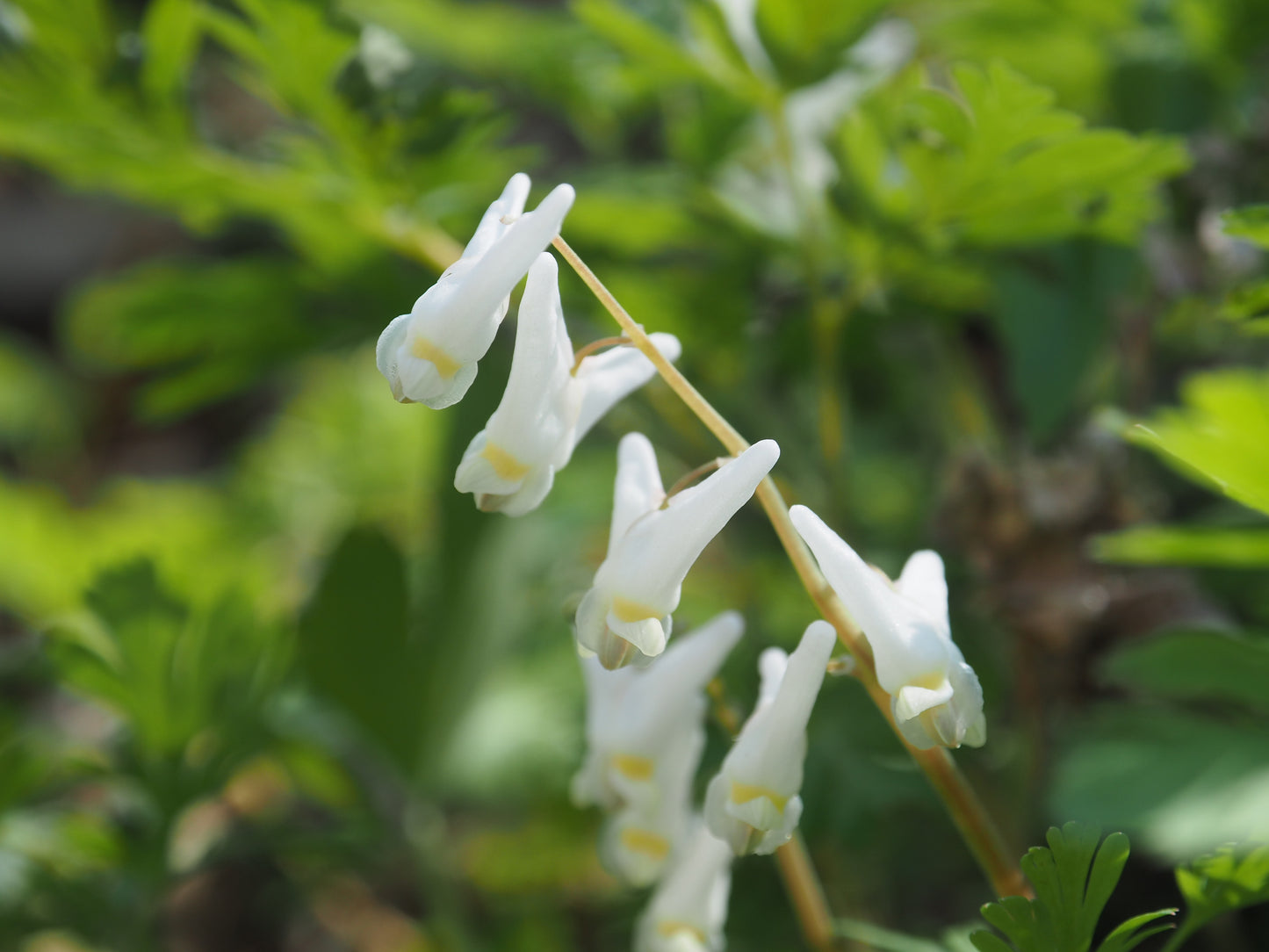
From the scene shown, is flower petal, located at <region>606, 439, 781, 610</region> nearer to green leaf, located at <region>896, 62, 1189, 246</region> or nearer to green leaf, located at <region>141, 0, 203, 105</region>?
green leaf, located at <region>896, 62, 1189, 246</region>

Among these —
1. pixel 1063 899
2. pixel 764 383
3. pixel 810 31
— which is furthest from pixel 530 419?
pixel 764 383

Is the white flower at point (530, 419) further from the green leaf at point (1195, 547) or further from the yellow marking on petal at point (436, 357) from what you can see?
the green leaf at point (1195, 547)

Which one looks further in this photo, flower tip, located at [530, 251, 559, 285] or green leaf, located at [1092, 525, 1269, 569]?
green leaf, located at [1092, 525, 1269, 569]

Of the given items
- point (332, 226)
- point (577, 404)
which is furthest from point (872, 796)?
point (332, 226)

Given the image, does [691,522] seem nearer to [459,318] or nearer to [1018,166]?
[459,318]

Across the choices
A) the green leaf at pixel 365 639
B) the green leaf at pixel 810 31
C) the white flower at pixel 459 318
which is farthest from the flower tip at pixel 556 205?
the green leaf at pixel 365 639

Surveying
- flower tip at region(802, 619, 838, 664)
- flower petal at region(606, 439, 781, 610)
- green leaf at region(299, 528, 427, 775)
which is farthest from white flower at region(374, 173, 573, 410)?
green leaf at region(299, 528, 427, 775)

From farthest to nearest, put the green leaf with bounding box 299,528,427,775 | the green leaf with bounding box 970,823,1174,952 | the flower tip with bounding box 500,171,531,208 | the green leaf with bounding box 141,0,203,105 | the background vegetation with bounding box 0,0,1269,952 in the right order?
1. the green leaf with bounding box 299,528,427,775
2. the green leaf with bounding box 141,0,203,105
3. the background vegetation with bounding box 0,0,1269,952
4. the flower tip with bounding box 500,171,531,208
5. the green leaf with bounding box 970,823,1174,952

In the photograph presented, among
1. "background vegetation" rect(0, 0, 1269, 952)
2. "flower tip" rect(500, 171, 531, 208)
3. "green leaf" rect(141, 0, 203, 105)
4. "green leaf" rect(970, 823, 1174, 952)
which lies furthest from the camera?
"green leaf" rect(141, 0, 203, 105)
